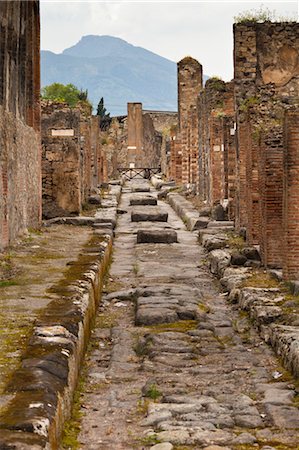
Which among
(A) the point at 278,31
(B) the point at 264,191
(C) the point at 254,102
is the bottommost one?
(B) the point at 264,191

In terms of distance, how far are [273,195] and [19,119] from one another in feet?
17.5

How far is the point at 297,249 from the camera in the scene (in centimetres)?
1142

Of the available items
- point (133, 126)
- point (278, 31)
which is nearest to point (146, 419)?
point (278, 31)

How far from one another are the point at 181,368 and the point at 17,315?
1569 mm

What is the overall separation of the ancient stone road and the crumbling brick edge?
0.13 m

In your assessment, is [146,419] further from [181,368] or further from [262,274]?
[262,274]

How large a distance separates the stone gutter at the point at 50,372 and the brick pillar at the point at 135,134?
5572 cm

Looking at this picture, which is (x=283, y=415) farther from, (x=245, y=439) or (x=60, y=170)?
(x=60, y=170)

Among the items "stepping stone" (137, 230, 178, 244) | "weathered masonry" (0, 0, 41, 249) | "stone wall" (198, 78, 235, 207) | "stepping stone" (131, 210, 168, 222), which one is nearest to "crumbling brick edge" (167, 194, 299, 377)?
"stepping stone" (137, 230, 178, 244)

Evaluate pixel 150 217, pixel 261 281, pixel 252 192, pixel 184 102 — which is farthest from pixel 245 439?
pixel 184 102

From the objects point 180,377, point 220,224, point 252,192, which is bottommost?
point 180,377

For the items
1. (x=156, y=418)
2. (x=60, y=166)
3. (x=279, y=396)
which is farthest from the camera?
(x=60, y=166)

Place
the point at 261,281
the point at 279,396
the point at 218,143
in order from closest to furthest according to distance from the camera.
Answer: the point at 279,396
the point at 261,281
the point at 218,143

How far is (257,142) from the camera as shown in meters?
14.1
